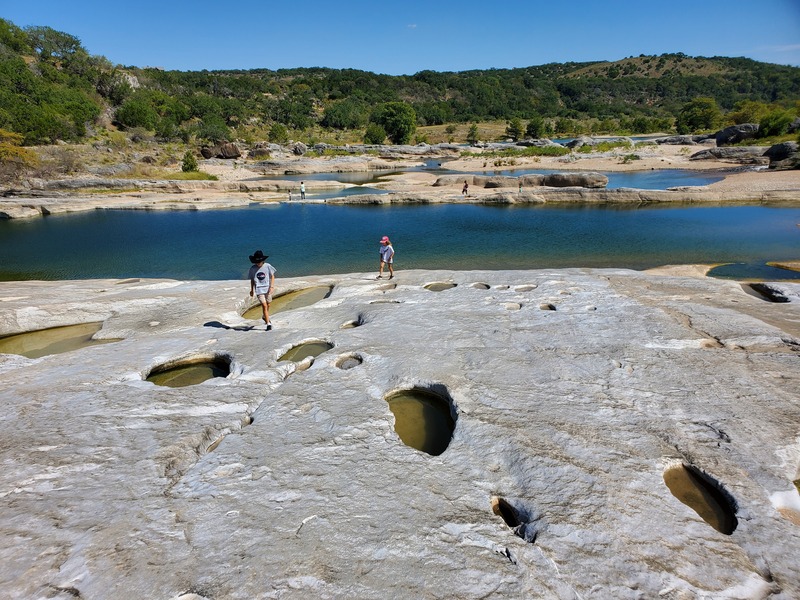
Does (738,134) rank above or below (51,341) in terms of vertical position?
above

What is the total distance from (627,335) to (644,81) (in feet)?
724

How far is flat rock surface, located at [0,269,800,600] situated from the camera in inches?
182

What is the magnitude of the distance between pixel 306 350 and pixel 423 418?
3751 millimetres

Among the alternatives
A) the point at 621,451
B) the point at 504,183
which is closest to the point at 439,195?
the point at 504,183

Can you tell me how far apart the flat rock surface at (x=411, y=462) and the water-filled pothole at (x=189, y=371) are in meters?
0.28

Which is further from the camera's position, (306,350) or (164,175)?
(164,175)

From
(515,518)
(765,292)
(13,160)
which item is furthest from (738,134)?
(13,160)

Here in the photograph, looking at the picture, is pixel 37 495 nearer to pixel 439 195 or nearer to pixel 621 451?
pixel 621 451

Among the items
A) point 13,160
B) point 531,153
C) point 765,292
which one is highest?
point 531,153

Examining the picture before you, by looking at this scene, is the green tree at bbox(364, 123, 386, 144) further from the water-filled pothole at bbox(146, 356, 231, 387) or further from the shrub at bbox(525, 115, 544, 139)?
the water-filled pothole at bbox(146, 356, 231, 387)

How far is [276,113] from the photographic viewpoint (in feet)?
373

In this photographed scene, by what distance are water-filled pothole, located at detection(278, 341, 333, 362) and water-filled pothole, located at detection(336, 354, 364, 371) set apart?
2.67 ft

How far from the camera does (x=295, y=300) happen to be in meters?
15.2

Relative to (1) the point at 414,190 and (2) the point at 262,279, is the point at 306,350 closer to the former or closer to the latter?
(2) the point at 262,279
